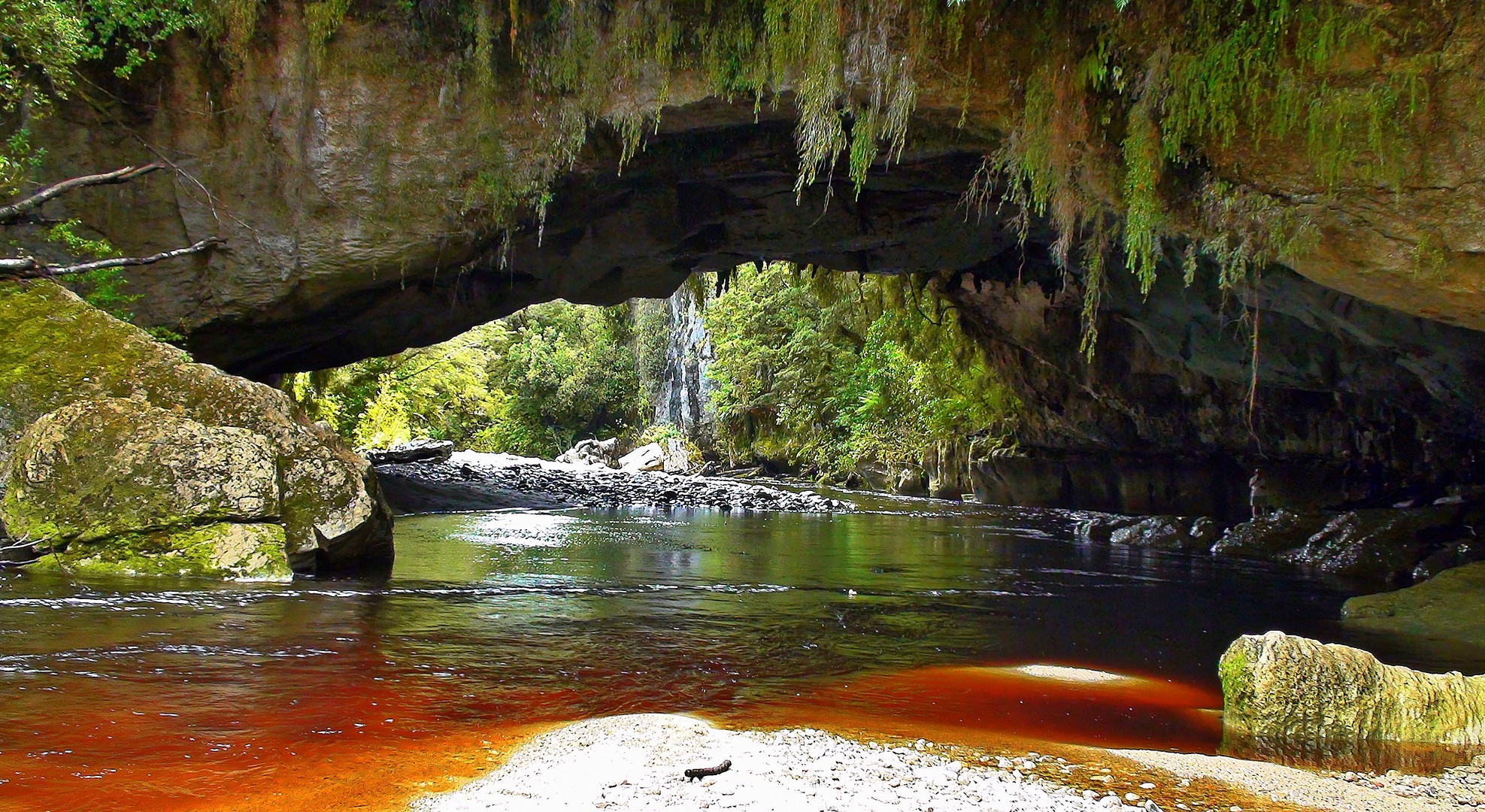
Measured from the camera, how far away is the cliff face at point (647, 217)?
6480 millimetres

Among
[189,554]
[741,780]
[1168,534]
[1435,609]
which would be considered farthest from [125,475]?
[1168,534]

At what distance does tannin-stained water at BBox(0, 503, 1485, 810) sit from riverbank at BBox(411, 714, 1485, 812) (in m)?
0.33

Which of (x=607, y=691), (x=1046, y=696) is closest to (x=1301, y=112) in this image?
(x=1046, y=696)

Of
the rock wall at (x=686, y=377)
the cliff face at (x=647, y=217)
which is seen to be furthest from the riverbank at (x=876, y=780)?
the rock wall at (x=686, y=377)

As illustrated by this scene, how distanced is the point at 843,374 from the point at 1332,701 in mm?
27732

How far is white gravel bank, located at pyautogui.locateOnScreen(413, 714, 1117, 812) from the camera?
11.0 ft

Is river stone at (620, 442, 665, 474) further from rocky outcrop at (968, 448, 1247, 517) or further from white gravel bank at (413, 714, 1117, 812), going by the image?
white gravel bank at (413, 714, 1117, 812)

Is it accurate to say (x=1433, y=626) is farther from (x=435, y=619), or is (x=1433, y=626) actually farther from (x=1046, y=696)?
(x=435, y=619)

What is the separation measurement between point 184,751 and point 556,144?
258 inches

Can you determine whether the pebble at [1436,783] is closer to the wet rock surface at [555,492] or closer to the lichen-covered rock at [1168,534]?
the lichen-covered rock at [1168,534]

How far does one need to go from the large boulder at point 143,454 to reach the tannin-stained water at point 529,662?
0.57 metres

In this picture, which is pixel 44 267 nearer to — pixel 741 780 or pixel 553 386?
pixel 741 780

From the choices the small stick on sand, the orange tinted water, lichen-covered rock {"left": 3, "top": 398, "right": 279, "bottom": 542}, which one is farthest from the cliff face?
the small stick on sand

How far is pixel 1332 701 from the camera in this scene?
470 centimetres
